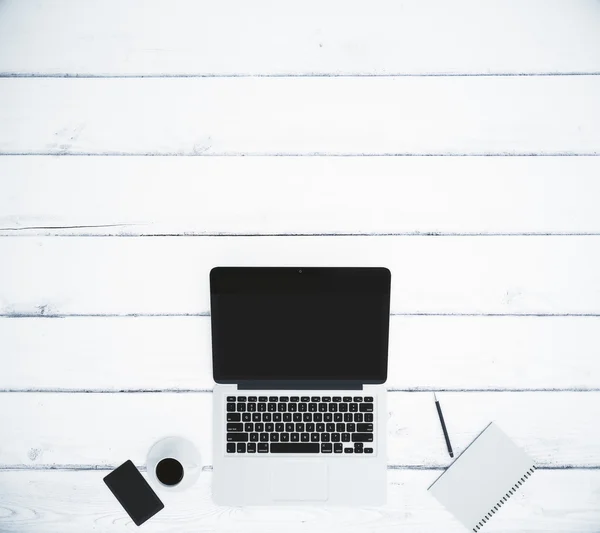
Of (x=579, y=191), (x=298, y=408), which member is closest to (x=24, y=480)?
(x=298, y=408)

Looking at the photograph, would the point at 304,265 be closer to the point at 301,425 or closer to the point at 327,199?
the point at 327,199

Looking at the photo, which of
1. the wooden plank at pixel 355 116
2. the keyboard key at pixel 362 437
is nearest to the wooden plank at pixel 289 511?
the keyboard key at pixel 362 437

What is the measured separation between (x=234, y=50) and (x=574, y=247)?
869 millimetres

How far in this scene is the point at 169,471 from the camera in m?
1.10

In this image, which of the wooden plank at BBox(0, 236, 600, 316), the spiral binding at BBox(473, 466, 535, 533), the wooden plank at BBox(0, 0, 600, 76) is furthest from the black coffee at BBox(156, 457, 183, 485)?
the wooden plank at BBox(0, 0, 600, 76)

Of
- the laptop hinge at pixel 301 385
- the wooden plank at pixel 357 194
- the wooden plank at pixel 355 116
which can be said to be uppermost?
the wooden plank at pixel 355 116

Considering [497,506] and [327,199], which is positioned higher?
[327,199]

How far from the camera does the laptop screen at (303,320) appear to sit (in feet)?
3.57

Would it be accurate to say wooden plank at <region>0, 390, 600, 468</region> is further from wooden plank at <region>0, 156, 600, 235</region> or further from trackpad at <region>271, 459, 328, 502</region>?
wooden plank at <region>0, 156, 600, 235</region>

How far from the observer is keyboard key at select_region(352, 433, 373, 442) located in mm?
1099

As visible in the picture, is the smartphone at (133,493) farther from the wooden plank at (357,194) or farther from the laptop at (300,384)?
the wooden plank at (357,194)

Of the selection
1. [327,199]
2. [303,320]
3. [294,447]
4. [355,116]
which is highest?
[355,116]

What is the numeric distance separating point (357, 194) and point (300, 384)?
17.0 inches

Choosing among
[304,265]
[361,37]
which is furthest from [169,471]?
[361,37]
